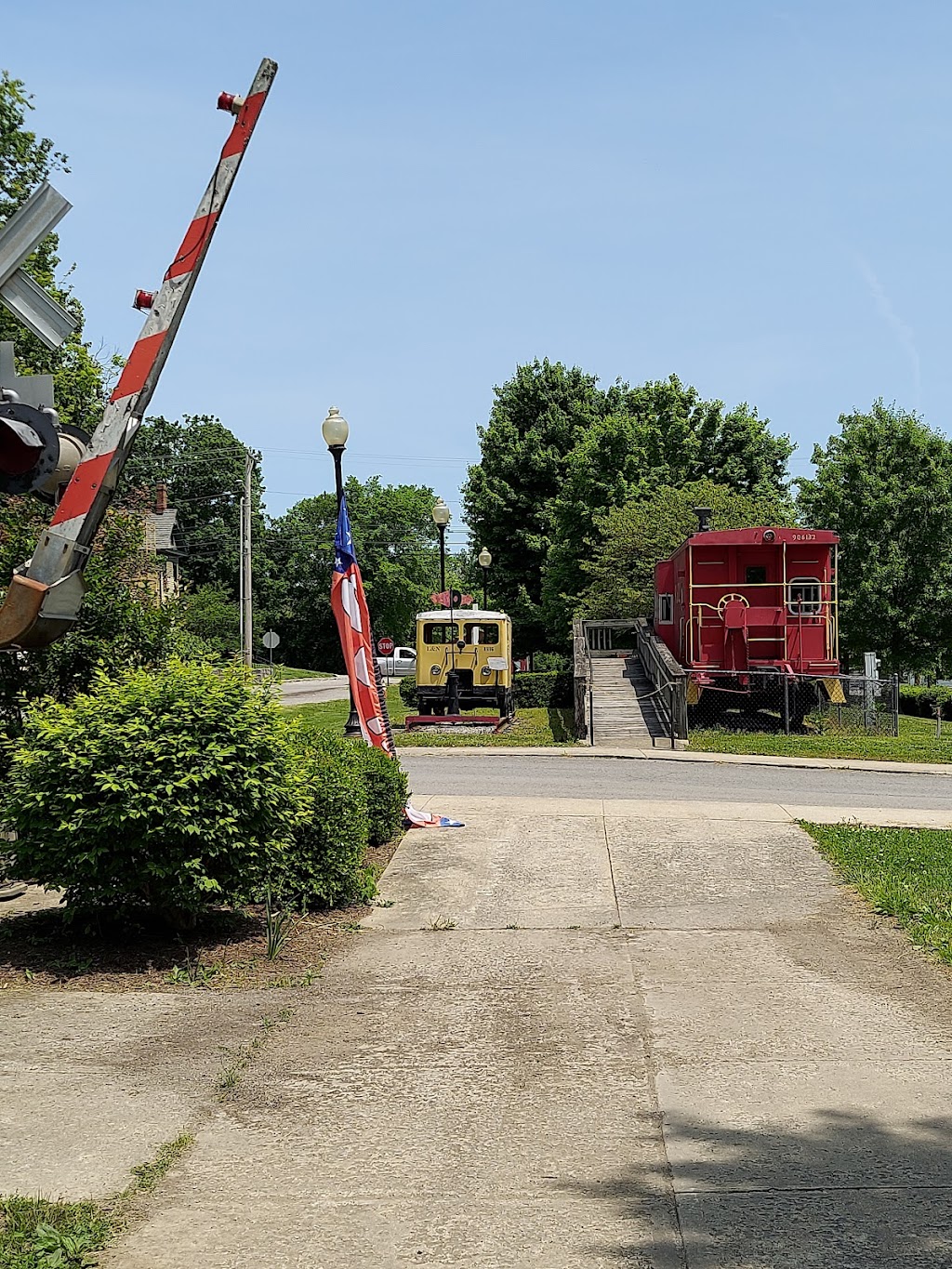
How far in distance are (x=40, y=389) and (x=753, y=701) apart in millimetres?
23974

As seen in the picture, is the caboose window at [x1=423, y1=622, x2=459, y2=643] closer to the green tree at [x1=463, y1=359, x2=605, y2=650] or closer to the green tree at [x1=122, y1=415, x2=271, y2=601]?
the green tree at [x1=463, y1=359, x2=605, y2=650]

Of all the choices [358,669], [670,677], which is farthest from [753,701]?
[358,669]

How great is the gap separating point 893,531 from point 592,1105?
41025 mm

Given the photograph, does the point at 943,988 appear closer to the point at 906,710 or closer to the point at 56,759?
the point at 56,759

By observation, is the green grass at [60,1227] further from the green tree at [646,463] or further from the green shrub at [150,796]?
the green tree at [646,463]

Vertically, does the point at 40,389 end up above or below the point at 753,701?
above

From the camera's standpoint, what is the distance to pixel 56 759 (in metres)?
7.55

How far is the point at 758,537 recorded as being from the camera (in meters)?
26.2

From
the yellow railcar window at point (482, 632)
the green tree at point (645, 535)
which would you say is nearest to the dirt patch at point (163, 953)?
the yellow railcar window at point (482, 632)

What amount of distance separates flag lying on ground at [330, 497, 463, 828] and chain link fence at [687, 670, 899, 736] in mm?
13022

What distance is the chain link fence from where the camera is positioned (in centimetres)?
2591

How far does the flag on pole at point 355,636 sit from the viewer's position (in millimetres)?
13430

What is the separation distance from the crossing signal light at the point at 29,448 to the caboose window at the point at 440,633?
27501 mm

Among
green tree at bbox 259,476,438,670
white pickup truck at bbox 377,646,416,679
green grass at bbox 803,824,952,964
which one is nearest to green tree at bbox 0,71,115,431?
green grass at bbox 803,824,952,964
